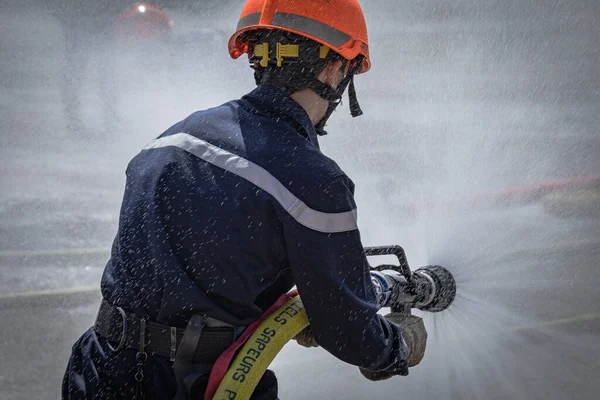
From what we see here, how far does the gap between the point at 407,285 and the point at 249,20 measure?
1145 mm

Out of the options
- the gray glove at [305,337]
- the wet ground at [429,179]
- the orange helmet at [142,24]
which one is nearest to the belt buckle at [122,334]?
the gray glove at [305,337]

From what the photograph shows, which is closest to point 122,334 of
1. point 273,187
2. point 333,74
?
point 273,187

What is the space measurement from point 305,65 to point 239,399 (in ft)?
3.15

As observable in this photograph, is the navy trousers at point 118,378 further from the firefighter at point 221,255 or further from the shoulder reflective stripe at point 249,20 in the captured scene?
the shoulder reflective stripe at point 249,20

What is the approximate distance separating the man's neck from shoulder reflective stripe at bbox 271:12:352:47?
18 cm

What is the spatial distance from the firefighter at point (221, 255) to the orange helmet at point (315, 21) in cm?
24

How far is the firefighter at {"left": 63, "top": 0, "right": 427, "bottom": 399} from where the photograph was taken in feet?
5.48

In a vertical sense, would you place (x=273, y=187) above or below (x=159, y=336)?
above

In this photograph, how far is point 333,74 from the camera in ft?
6.84

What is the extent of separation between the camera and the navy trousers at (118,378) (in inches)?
68.9

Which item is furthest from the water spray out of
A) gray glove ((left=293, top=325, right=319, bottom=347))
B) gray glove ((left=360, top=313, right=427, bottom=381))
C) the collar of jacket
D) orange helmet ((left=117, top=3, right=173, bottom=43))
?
orange helmet ((left=117, top=3, right=173, bottom=43))

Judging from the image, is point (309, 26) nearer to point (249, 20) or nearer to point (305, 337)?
point (249, 20)

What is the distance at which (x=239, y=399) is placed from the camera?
174 centimetres

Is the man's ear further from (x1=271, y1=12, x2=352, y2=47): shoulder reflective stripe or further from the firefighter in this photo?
the firefighter
